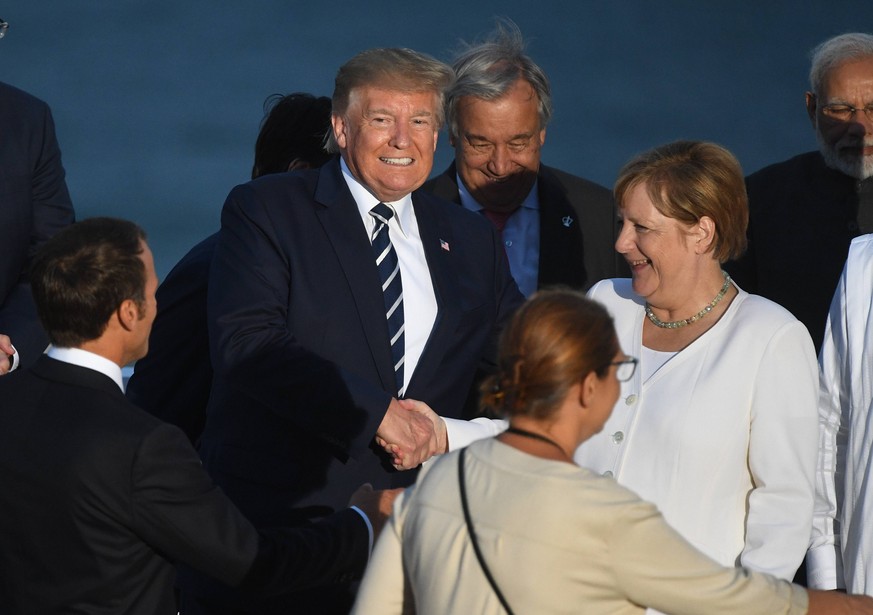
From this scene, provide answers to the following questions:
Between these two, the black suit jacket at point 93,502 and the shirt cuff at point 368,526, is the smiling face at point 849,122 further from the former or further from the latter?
the black suit jacket at point 93,502

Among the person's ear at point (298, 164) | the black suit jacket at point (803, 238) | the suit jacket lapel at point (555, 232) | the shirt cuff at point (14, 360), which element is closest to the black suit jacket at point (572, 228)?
the suit jacket lapel at point (555, 232)

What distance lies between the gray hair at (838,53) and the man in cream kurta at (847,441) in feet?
3.35

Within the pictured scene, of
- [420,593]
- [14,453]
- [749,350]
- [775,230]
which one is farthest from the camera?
[775,230]

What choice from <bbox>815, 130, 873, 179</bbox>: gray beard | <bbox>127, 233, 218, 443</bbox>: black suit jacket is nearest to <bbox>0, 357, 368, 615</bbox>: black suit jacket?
<bbox>127, 233, 218, 443</bbox>: black suit jacket

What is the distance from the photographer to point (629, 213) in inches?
106

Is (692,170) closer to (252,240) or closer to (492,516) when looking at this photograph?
(252,240)

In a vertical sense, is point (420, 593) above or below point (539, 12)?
below

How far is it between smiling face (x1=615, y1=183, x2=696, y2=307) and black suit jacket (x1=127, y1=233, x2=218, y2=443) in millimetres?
1094

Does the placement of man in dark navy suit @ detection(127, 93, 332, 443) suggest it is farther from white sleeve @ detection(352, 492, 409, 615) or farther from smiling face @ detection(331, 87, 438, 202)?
white sleeve @ detection(352, 492, 409, 615)

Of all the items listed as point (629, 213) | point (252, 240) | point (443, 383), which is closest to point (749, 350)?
point (629, 213)

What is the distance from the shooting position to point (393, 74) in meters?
2.91

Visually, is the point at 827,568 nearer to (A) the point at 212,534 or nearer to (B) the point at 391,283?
(B) the point at 391,283

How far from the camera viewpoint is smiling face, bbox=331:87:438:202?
9.48 ft

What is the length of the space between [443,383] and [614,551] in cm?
121
